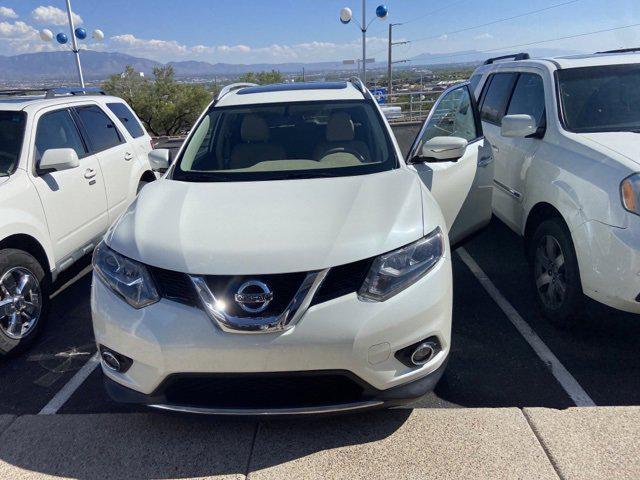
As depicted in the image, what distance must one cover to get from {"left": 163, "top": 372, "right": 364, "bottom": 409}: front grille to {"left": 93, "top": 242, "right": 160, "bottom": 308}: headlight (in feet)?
1.30

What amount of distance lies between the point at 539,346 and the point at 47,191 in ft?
12.6

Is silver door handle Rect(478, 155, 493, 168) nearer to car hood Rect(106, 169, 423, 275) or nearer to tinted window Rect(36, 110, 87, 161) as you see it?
car hood Rect(106, 169, 423, 275)

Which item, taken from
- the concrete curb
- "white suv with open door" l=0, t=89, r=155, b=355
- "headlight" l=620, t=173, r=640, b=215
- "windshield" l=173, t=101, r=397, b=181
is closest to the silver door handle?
"windshield" l=173, t=101, r=397, b=181

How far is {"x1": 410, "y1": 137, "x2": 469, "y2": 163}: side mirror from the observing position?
353cm

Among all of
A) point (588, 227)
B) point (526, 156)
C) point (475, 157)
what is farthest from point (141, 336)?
point (526, 156)

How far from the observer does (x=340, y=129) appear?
145 inches

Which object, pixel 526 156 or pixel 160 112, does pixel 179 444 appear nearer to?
pixel 526 156

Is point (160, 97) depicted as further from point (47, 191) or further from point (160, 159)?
point (160, 159)

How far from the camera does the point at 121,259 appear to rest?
2.50 meters

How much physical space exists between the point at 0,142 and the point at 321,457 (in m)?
3.49

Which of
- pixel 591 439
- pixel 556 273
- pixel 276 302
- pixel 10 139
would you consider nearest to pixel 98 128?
pixel 10 139

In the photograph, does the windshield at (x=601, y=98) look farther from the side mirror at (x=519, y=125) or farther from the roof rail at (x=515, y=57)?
the roof rail at (x=515, y=57)

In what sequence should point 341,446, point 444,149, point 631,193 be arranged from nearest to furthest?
1. point 341,446
2. point 631,193
3. point 444,149

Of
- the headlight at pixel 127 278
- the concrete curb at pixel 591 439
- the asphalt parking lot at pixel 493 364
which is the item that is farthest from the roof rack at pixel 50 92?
the concrete curb at pixel 591 439
